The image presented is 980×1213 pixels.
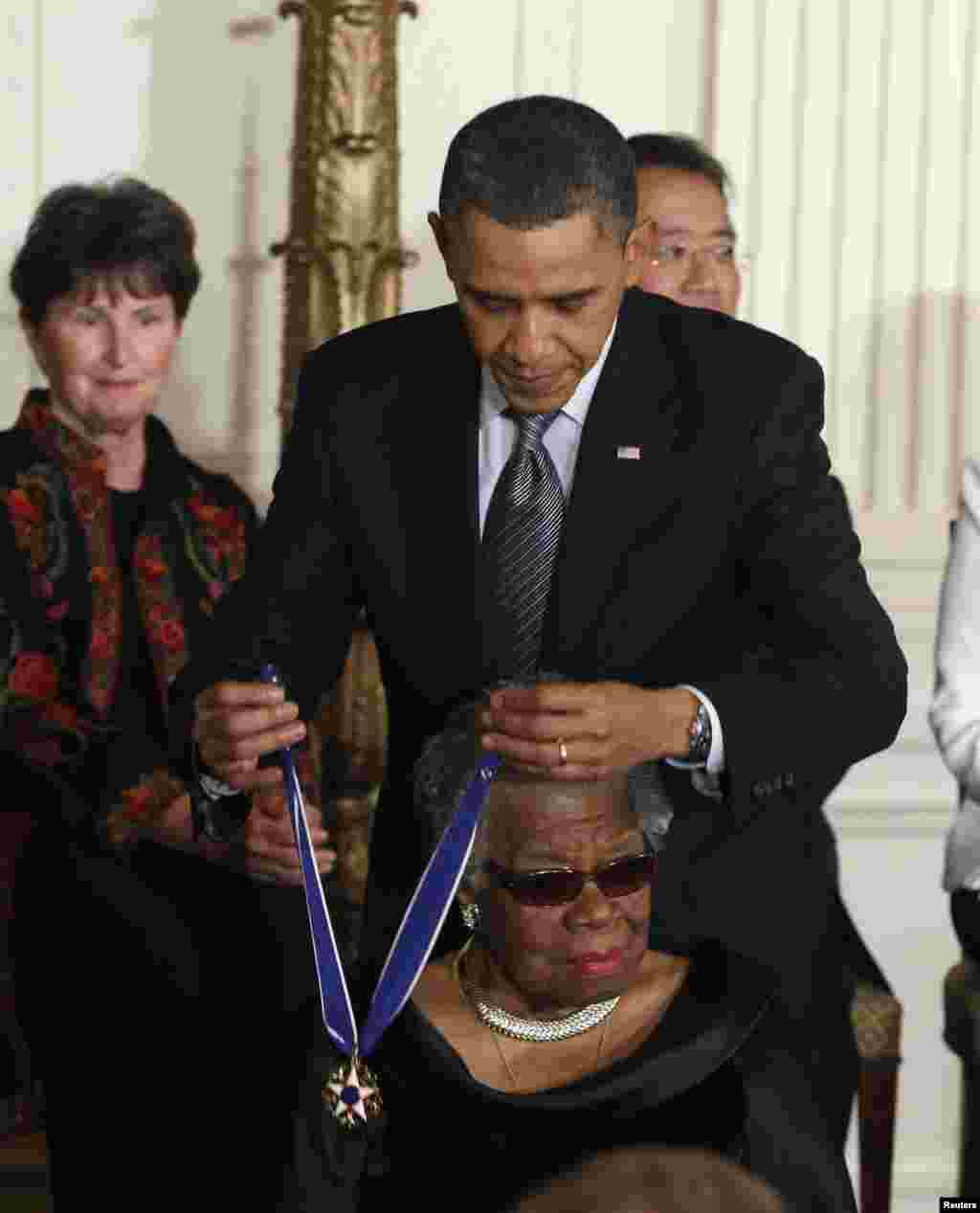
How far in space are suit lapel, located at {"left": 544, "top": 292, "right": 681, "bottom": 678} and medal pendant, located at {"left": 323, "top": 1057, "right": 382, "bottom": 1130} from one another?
488 millimetres

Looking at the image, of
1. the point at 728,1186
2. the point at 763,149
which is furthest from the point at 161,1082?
the point at 763,149

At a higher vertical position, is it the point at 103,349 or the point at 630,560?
the point at 103,349

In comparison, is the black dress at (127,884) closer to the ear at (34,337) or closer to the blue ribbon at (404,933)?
the ear at (34,337)

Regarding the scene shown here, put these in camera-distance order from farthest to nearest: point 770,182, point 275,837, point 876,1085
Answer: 1. point 770,182
2. point 876,1085
3. point 275,837

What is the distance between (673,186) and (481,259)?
1.51 m

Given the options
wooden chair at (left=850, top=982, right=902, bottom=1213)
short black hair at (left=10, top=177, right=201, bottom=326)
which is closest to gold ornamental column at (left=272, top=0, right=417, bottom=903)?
short black hair at (left=10, top=177, right=201, bottom=326)

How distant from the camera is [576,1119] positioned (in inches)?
90.1

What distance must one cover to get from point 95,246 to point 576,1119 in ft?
7.39

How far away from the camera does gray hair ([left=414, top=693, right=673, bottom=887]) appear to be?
2400 mm

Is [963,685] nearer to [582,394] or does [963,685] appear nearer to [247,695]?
[582,394]

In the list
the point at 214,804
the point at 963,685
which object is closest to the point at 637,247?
the point at 214,804

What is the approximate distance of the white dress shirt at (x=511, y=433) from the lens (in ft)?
8.55

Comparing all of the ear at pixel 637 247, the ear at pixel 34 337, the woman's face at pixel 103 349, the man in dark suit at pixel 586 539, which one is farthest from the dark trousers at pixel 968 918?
the ear at pixel 34 337

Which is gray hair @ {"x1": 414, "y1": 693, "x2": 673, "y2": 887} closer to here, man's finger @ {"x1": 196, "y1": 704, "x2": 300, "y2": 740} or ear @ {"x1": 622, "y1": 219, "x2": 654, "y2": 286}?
man's finger @ {"x1": 196, "y1": 704, "x2": 300, "y2": 740}
